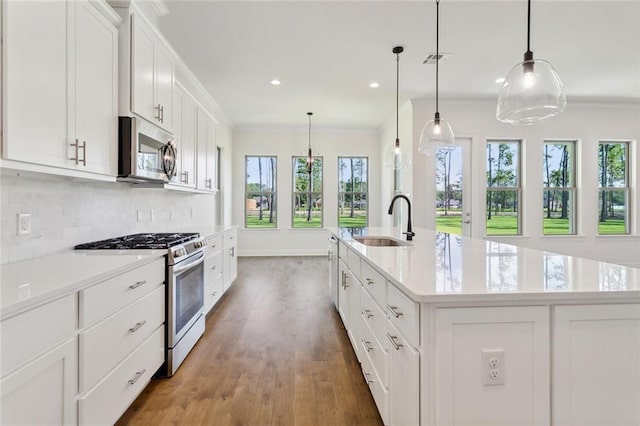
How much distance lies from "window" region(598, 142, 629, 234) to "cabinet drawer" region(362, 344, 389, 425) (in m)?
6.10

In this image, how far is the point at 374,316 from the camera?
1822mm

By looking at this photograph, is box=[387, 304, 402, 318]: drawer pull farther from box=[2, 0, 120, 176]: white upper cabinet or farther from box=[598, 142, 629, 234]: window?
box=[598, 142, 629, 234]: window

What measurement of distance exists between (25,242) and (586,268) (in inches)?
113

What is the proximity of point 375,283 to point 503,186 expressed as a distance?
16.3ft

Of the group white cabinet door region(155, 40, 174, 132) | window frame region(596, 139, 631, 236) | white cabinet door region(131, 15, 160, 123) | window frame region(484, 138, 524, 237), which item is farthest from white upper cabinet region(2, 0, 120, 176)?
window frame region(596, 139, 631, 236)

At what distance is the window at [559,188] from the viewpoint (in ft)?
18.8

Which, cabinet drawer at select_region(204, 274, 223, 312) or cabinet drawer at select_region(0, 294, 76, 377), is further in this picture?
cabinet drawer at select_region(204, 274, 223, 312)

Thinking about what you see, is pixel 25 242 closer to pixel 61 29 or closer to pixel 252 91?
pixel 61 29

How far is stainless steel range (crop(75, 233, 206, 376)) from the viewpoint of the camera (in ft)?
7.25

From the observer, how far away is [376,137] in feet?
24.7

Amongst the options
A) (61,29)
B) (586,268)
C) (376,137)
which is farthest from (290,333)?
(376,137)

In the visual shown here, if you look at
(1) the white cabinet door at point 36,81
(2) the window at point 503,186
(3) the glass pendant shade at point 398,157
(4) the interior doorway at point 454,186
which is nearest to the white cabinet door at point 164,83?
(1) the white cabinet door at point 36,81

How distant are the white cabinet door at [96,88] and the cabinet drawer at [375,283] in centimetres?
175

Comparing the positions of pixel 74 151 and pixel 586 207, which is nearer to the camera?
pixel 74 151
